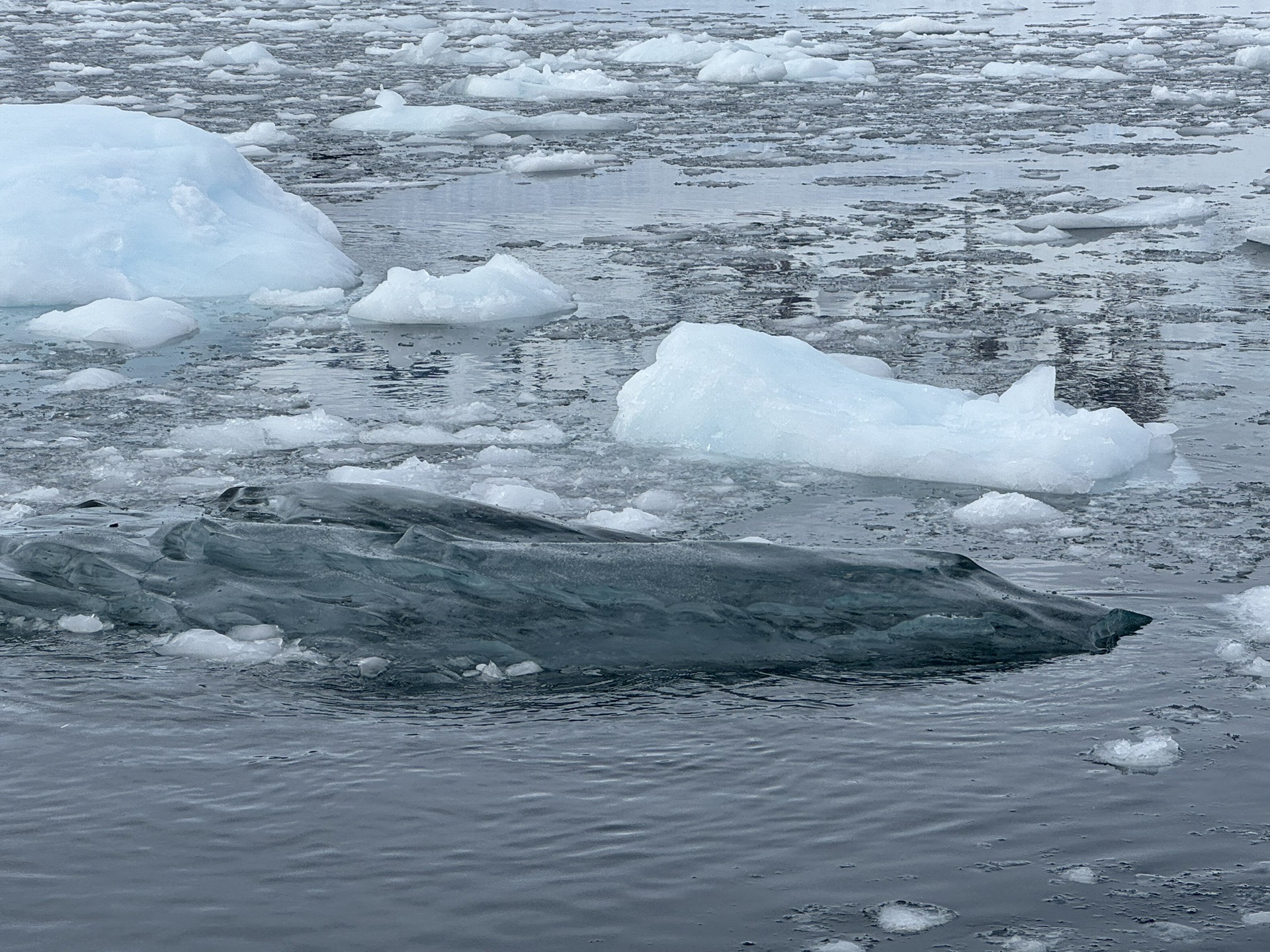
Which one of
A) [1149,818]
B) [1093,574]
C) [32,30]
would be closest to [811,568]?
[1093,574]

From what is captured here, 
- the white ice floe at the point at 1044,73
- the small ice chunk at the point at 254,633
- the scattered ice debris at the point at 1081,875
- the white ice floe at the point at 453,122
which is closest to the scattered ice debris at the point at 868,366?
the small ice chunk at the point at 254,633

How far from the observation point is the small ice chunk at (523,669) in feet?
16.5

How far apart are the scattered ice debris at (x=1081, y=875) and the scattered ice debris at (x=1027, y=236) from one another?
8.62 metres

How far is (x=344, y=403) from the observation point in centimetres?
827

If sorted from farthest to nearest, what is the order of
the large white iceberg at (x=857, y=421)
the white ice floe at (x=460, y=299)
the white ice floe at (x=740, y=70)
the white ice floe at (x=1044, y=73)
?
the white ice floe at (x=740, y=70), the white ice floe at (x=1044, y=73), the white ice floe at (x=460, y=299), the large white iceberg at (x=857, y=421)

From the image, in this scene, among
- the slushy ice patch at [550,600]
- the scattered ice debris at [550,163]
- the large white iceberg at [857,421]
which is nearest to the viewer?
the slushy ice patch at [550,600]

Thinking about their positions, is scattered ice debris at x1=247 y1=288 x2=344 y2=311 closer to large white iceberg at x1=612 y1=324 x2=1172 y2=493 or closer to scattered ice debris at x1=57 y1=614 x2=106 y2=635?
large white iceberg at x1=612 y1=324 x2=1172 y2=493

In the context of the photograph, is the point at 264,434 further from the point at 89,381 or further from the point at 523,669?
the point at 523,669

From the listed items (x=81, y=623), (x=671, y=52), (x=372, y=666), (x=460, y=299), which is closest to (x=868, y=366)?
(x=460, y=299)

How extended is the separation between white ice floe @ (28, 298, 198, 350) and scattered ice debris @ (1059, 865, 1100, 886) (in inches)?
262

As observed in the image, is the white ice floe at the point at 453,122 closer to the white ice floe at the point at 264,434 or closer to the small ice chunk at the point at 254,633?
the white ice floe at the point at 264,434

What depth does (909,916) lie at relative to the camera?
376 centimetres

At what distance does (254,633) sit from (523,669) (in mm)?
813

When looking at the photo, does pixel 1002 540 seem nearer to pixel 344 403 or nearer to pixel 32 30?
pixel 344 403
